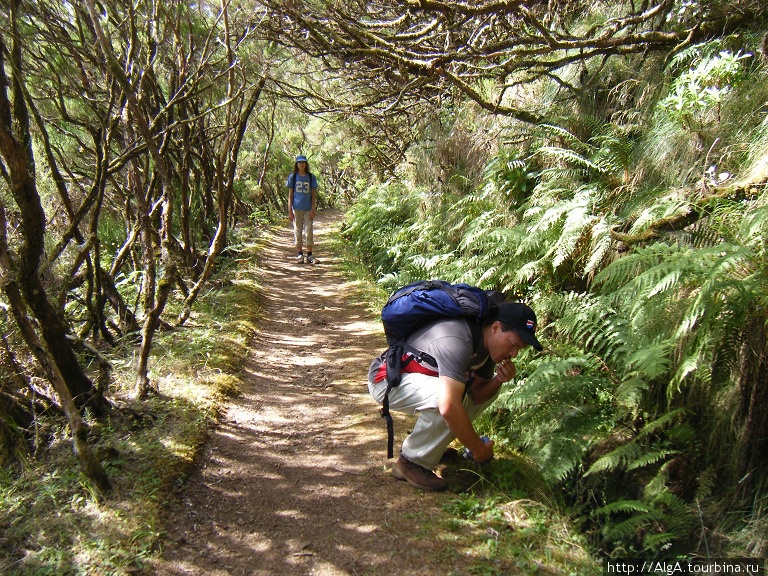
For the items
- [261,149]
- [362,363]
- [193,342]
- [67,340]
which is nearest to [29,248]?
[67,340]

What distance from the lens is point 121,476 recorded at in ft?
10.0

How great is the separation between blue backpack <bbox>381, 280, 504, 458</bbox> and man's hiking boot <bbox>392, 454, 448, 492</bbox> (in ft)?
0.49

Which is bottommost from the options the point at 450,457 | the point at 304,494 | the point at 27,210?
the point at 304,494

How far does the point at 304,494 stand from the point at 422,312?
4.66 feet

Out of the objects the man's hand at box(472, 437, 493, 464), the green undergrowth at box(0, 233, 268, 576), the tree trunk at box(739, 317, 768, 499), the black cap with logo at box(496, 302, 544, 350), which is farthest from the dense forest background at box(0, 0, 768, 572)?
the black cap with logo at box(496, 302, 544, 350)

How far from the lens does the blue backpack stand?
9.82 feet

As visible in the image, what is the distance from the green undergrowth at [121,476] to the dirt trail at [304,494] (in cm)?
15

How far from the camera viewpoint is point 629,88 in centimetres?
542

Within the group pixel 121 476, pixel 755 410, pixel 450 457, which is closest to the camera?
pixel 755 410

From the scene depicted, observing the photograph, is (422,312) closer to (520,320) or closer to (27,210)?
(520,320)

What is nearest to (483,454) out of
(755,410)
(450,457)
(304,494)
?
(450,457)

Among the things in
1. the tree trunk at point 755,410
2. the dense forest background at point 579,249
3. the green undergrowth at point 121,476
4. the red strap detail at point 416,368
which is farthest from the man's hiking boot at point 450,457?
the green undergrowth at point 121,476

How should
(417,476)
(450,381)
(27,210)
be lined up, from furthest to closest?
(417,476), (27,210), (450,381)

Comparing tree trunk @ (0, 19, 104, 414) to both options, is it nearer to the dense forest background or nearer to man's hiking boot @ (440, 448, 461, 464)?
the dense forest background
